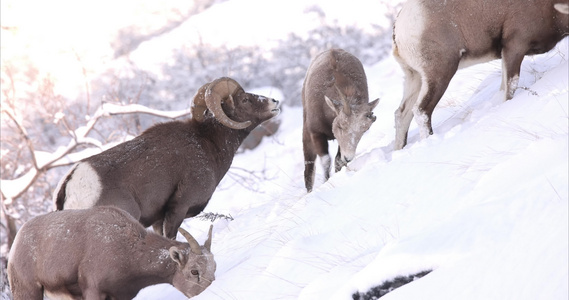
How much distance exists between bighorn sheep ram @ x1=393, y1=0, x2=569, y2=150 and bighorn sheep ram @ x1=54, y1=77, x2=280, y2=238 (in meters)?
2.27

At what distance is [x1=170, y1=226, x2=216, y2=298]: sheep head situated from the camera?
5.29 metres

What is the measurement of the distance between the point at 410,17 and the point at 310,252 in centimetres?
267

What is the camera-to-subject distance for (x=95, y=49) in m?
21.5

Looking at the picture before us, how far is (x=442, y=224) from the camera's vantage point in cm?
354

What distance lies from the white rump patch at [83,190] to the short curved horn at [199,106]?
59.7 inches

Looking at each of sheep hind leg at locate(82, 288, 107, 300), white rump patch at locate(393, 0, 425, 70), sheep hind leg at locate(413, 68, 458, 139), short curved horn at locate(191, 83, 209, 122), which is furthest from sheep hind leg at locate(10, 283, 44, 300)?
white rump patch at locate(393, 0, 425, 70)

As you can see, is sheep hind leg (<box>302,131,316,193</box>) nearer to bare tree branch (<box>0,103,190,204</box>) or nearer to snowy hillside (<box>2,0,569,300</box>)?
snowy hillside (<box>2,0,569,300</box>)

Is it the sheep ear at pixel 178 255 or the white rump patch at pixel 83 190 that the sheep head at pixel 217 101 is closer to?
the white rump patch at pixel 83 190

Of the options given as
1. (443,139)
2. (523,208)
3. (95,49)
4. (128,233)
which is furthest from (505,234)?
(95,49)

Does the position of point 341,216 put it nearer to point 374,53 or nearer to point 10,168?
point 10,168

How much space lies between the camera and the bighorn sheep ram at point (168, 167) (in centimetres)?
639

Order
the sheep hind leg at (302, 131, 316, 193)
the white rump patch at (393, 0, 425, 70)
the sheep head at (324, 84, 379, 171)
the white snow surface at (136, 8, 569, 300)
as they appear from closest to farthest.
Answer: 1. the white snow surface at (136, 8, 569, 300)
2. the white rump patch at (393, 0, 425, 70)
3. the sheep head at (324, 84, 379, 171)
4. the sheep hind leg at (302, 131, 316, 193)

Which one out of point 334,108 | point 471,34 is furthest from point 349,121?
point 471,34

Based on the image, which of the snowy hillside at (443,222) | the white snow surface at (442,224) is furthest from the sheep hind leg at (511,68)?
the white snow surface at (442,224)
